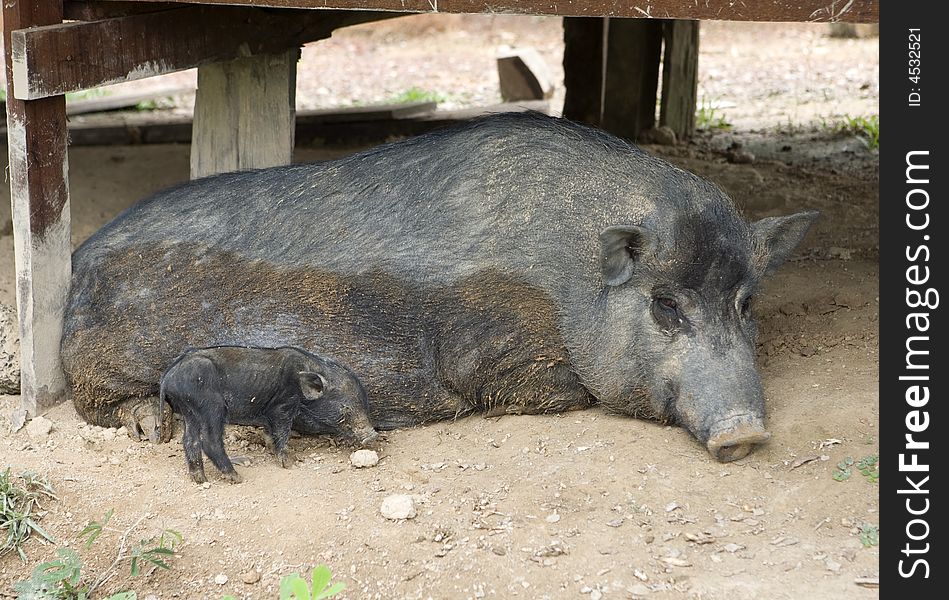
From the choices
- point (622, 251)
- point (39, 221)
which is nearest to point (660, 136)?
point (622, 251)

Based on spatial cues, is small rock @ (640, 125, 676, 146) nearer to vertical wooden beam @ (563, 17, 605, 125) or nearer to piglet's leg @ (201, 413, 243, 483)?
vertical wooden beam @ (563, 17, 605, 125)

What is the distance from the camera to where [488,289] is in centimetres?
465

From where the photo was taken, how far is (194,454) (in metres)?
4.26

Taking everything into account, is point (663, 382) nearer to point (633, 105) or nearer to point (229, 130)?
point (229, 130)

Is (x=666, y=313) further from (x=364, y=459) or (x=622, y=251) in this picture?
(x=364, y=459)

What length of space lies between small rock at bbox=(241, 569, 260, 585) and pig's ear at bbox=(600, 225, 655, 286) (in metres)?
1.79

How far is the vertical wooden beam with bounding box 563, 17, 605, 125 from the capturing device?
925 centimetres

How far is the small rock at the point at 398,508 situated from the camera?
12.8ft

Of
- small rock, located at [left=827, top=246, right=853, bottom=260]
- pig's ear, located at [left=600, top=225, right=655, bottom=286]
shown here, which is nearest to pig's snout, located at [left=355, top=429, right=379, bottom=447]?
pig's ear, located at [left=600, top=225, right=655, bottom=286]

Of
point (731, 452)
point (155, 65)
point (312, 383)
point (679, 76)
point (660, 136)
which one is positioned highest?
point (679, 76)

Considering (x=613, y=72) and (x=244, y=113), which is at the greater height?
(x=613, y=72)

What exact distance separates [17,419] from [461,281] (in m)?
Result: 1.94
